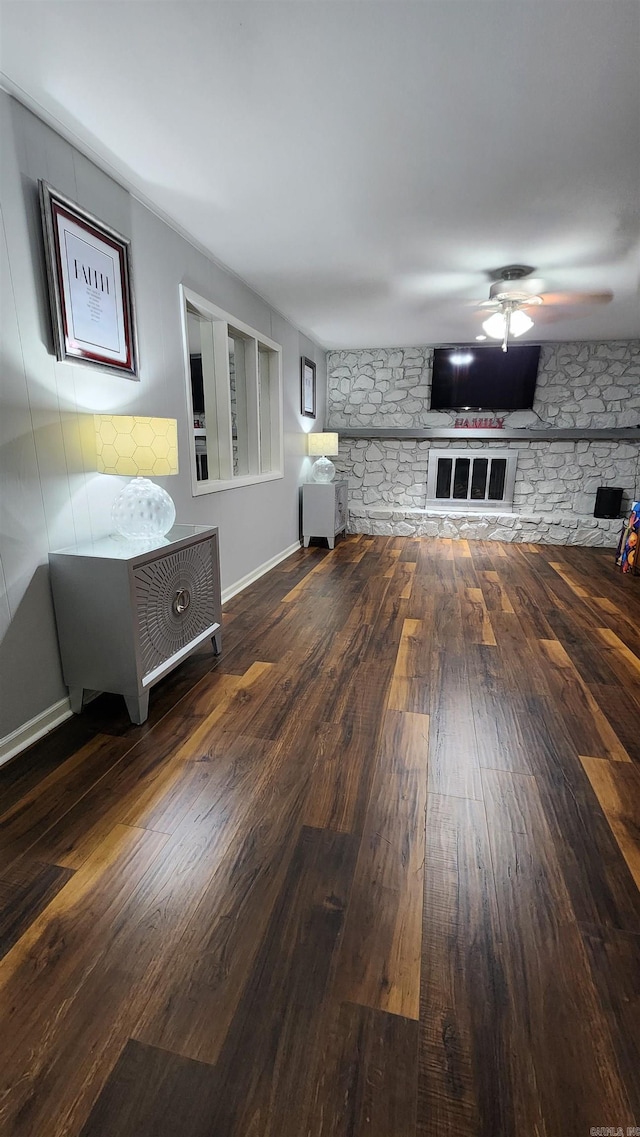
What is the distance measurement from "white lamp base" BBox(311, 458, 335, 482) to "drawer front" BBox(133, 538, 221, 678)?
299 cm

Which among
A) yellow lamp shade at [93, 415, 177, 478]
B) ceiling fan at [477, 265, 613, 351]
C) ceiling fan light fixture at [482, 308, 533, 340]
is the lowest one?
yellow lamp shade at [93, 415, 177, 478]

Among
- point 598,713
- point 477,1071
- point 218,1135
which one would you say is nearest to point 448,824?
point 477,1071

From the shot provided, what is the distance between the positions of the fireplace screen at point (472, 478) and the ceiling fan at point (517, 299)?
1943mm

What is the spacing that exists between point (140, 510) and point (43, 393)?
529mm

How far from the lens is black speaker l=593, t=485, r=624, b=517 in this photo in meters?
5.33

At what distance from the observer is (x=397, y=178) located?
6.71 feet

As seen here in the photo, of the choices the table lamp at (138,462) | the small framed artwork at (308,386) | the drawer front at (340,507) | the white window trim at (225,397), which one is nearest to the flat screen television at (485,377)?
the small framed artwork at (308,386)

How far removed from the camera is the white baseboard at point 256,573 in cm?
347

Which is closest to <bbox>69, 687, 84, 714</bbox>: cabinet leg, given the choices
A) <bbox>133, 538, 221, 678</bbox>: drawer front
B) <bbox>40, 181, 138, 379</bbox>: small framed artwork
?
<bbox>133, 538, 221, 678</bbox>: drawer front

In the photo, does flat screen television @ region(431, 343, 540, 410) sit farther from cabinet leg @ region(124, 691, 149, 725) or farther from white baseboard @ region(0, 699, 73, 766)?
white baseboard @ region(0, 699, 73, 766)

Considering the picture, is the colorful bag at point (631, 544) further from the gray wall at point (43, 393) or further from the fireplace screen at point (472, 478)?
the gray wall at point (43, 393)

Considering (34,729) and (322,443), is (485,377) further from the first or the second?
(34,729)

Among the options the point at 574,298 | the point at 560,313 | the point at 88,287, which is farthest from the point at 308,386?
the point at 88,287

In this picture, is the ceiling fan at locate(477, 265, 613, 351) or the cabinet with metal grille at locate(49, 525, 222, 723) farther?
the ceiling fan at locate(477, 265, 613, 351)
